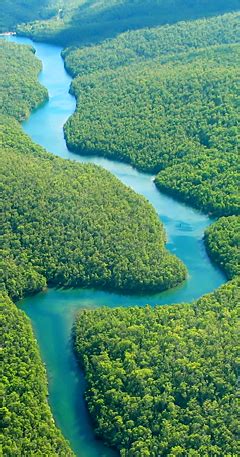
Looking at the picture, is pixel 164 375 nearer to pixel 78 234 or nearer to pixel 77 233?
pixel 78 234

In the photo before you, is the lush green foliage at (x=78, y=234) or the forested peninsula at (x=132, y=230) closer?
the forested peninsula at (x=132, y=230)

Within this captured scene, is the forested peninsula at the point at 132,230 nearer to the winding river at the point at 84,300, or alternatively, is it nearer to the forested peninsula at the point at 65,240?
the forested peninsula at the point at 65,240

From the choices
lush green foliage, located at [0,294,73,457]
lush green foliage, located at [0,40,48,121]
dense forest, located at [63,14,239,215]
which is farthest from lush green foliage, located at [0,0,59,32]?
lush green foliage, located at [0,294,73,457]

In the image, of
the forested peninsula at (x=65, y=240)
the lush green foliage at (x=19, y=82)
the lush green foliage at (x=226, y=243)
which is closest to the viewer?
the forested peninsula at (x=65, y=240)

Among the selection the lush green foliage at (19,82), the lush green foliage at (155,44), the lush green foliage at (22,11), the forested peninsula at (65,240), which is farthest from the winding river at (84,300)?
the lush green foliage at (22,11)

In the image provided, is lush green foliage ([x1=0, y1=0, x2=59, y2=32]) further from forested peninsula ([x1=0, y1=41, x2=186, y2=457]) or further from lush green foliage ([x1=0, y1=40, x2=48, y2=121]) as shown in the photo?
forested peninsula ([x1=0, y1=41, x2=186, y2=457])

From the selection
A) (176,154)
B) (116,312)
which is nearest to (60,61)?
(176,154)

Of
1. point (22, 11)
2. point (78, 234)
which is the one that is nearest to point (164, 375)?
point (78, 234)
